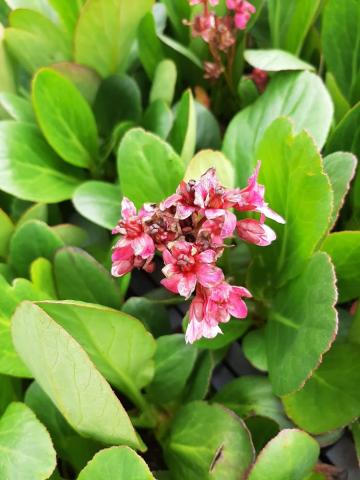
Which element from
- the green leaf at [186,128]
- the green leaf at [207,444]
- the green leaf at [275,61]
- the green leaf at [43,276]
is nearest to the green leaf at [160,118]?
the green leaf at [186,128]

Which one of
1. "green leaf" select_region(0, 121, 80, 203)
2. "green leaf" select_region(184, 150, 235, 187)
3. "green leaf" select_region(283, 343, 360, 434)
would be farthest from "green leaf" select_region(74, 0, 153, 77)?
"green leaf" select_region(283, 343, 360, 434)

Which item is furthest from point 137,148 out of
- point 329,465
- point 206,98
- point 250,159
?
point 329,465

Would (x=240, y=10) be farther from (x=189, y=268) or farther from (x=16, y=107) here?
(x=189, y=268)

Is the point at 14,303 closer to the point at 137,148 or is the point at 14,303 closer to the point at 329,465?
the point at 137,148

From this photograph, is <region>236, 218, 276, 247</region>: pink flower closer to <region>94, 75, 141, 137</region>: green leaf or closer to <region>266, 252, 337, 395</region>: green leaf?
<region>266, 252, 337, 395</region>: green leaf

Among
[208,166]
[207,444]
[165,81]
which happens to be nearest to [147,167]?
[208,166]
